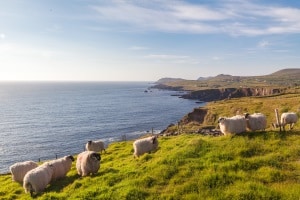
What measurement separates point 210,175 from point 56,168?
12588 mm

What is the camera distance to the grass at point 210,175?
16969 millimetres

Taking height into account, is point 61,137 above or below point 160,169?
below

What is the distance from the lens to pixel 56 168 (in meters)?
25.1

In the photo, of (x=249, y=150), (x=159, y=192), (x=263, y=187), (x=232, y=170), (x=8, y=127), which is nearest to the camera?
(x=263, y=187)

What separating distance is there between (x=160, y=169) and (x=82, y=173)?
277 inches

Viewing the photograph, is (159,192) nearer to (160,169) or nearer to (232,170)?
(160,169)

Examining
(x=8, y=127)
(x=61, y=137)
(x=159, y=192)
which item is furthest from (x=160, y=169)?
(x=8, y=127)

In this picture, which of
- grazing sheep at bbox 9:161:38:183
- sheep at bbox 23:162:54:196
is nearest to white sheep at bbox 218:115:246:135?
sheep at bbox 23:162:54:196

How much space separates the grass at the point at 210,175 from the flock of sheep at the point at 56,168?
0.67 metres

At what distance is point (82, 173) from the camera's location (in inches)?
961

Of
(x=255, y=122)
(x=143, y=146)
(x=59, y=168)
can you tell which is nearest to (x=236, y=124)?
(x=255, y=122)

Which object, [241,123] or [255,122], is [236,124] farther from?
[255,122]

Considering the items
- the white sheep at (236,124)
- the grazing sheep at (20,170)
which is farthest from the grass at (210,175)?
the grazing sheep at (20,170)

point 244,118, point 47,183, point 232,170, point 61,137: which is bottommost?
point 61,137
